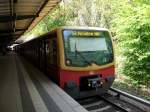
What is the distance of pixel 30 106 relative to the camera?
6.41m

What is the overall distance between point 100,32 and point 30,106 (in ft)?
12.8

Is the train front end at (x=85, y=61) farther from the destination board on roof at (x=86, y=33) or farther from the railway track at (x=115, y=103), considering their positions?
the railway track at (x=115, y=103)

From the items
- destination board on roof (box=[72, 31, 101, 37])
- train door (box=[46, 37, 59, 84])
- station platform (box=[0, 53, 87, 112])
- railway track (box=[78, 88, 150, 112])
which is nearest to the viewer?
station platform (box=[0, 53, 87, 112])

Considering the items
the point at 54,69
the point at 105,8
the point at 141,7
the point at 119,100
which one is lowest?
the point at 119,100

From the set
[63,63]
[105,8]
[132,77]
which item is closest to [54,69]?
[63,63]

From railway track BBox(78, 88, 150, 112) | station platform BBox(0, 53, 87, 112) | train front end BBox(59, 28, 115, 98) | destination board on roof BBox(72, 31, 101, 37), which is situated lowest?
railway track BBox(78, 88, 150, 112)

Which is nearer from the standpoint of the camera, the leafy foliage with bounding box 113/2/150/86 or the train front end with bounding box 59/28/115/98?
the train front end with bounding box 59/28/115/98

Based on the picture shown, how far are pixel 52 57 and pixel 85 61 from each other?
4.24ft

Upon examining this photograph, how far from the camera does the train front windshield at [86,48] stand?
841 centimetres

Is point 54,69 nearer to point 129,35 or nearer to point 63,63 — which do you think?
point 63,63

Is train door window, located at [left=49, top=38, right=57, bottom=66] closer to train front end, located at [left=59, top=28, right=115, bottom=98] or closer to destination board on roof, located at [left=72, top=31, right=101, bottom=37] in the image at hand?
train front end, located at [left=59, top=28, right=115, bottom=98]

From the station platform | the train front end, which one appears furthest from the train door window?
the station platform

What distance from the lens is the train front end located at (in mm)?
8320

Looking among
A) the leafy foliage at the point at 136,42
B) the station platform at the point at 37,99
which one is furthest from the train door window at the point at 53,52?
the leafy foliage at the point at 136,42
